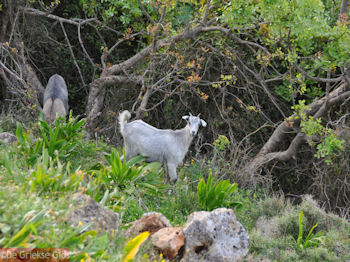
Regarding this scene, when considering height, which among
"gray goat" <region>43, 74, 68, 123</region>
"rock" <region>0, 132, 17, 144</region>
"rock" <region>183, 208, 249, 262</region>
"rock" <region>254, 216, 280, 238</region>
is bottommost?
"rock" <region>254, 216, 280, 238</region>

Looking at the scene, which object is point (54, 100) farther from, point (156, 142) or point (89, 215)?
point (89, 215)

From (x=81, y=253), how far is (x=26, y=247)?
55 centimetres

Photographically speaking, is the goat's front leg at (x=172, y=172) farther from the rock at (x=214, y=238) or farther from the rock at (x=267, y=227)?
the rock at (x=214, y=238)

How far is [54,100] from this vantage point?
1020cm

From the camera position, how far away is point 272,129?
38.0 ft

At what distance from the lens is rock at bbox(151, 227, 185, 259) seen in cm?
538

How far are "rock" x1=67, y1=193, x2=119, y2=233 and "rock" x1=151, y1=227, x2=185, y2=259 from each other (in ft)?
1.80

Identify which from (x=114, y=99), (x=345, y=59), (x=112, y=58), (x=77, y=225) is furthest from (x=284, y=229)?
(x=112, y=58)

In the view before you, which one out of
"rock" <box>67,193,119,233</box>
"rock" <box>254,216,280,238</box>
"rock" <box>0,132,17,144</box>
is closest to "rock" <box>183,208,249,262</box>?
"rock" <box>67,193,119,233</box>

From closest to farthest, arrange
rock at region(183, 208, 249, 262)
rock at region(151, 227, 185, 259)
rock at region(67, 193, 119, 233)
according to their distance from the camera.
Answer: rock at region(67, 193, 119, 233)
rock at region(151, 227, 185, 259)
rock at region(183, 208, 249, 262)

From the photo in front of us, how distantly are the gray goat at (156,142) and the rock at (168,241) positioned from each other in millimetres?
2913

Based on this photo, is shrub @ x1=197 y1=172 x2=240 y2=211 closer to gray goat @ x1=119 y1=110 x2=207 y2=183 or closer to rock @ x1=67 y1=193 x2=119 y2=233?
gray goat @ x1=119 y1=110 x2=207 y2=183

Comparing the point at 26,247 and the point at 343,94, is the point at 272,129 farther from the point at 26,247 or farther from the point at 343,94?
the point at 26,247

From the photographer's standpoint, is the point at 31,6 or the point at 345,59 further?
the point at 31,6
